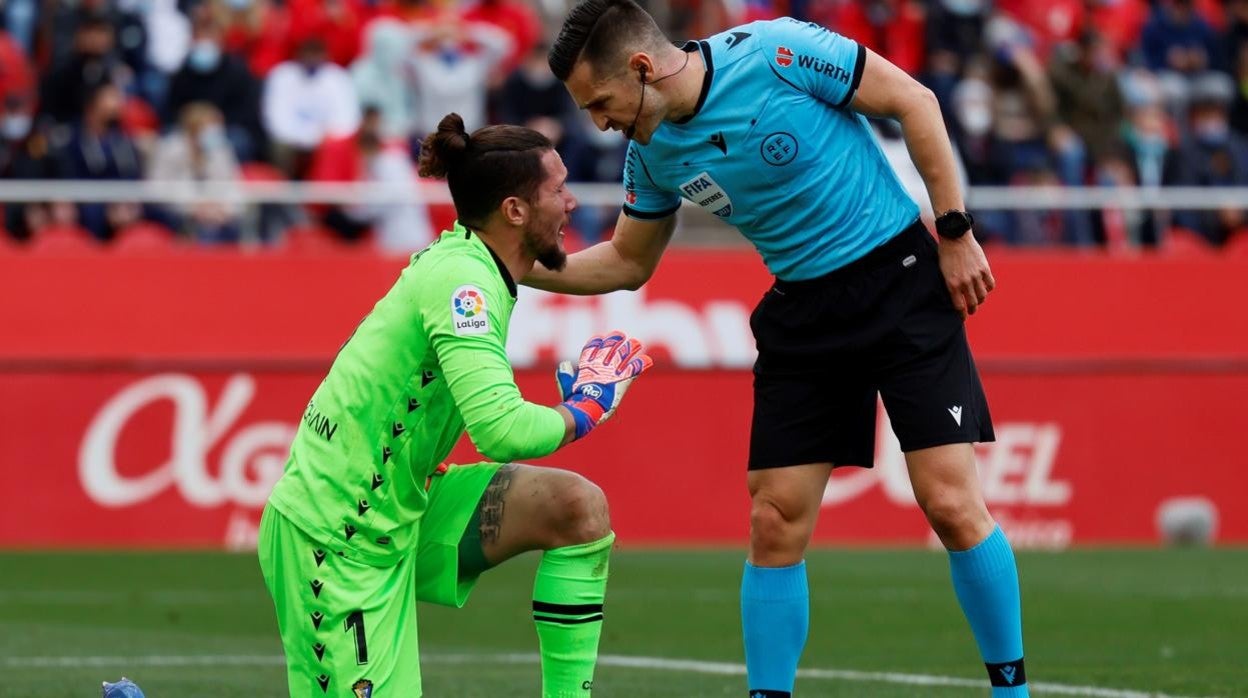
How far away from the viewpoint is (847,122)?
682 centimetres

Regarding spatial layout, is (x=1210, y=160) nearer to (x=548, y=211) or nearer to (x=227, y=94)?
(x=227, y=94)

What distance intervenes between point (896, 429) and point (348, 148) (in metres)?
10.8

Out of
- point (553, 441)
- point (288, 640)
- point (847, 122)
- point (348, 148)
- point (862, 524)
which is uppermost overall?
point (847, 122)

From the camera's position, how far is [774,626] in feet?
22.4

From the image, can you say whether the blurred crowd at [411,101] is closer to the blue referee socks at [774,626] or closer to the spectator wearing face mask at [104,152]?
the spectator wearing face mask at [104,152]

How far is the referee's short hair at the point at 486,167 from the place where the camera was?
20.0 ft

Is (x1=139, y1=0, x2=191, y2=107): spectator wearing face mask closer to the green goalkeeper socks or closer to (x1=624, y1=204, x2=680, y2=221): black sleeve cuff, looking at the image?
(x1=624, y1=204, x2=680, y2=221): black sleeve cuff

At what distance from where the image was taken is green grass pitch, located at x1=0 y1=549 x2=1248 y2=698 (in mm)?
8656

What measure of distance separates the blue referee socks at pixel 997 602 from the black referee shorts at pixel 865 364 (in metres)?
0.36

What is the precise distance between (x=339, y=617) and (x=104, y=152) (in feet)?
36.5

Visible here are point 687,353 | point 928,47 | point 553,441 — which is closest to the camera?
→ point 553,441

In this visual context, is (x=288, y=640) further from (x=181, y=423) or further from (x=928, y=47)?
(x=928, y=47)

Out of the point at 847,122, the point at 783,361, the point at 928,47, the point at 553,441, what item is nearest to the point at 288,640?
the point at 553,441

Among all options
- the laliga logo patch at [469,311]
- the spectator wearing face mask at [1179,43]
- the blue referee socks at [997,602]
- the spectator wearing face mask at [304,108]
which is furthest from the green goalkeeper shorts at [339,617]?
the spectator wearing face mask at [1179,43]
